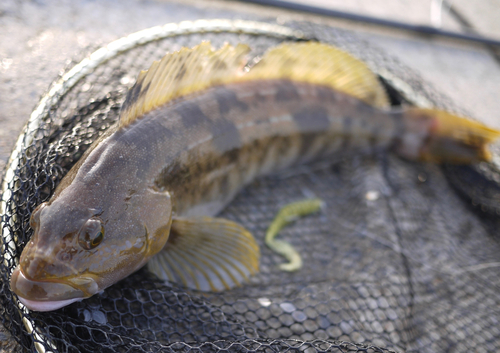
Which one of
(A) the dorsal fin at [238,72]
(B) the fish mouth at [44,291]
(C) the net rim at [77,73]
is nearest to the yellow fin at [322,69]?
(A) the dorsal fin at [238,72]

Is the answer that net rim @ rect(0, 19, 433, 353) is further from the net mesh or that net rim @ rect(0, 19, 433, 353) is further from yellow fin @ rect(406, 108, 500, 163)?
yellow fin @ rect(406, 108, 500, 163)

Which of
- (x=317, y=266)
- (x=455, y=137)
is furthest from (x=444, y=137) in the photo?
(x=317, y=266)

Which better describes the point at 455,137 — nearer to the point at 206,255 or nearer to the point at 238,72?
the point at 238,72

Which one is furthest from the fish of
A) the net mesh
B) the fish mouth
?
the net mesh

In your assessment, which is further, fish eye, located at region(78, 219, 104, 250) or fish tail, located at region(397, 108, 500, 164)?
fish tail, located at region(397, 108, 500, 164)

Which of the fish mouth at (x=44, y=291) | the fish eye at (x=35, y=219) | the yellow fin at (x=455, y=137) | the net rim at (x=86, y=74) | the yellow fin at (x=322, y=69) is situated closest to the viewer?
the fish mouth at (x=44, y=291)

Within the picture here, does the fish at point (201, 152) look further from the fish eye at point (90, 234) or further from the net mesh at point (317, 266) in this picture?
the net mesh at point (317, 266)
